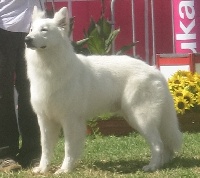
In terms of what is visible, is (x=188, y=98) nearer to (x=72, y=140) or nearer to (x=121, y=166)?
(x=121, y=166)

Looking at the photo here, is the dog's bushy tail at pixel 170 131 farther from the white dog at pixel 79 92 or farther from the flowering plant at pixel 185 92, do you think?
the flowering plant at pixel 185 92

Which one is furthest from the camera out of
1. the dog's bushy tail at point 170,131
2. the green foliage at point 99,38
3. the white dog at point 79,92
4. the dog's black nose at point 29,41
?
the green foliage at point 99,38

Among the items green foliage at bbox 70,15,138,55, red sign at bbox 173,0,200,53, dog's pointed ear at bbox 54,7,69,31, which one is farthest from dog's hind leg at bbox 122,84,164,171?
red sign at bbox 173,0,200,53

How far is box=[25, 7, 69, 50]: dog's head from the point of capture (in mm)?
5343

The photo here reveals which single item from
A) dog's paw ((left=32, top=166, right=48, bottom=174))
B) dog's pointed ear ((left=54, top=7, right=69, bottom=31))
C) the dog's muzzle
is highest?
dog's pointed ear ((left=54, top=7, right=69, bottom=31))

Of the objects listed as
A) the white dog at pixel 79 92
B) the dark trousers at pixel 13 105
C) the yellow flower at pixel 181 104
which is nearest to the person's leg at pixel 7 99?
the dark trousers at pixel 13 105

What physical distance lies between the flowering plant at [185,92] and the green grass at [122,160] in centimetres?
34

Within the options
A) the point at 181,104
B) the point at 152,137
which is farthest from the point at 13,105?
the point at 181,104

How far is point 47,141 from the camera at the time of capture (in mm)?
5773

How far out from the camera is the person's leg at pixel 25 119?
5.90 meters

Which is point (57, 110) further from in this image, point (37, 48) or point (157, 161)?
point (157, 161)

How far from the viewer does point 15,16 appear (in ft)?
18.8

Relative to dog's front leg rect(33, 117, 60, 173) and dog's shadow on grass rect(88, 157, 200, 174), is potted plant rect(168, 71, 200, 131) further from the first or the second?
dog's front leg rect(33, 117, 60, 173)

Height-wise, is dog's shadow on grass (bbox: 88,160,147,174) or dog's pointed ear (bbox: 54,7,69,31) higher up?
dog's pointed ear (bbox: 54,7,69,31)
